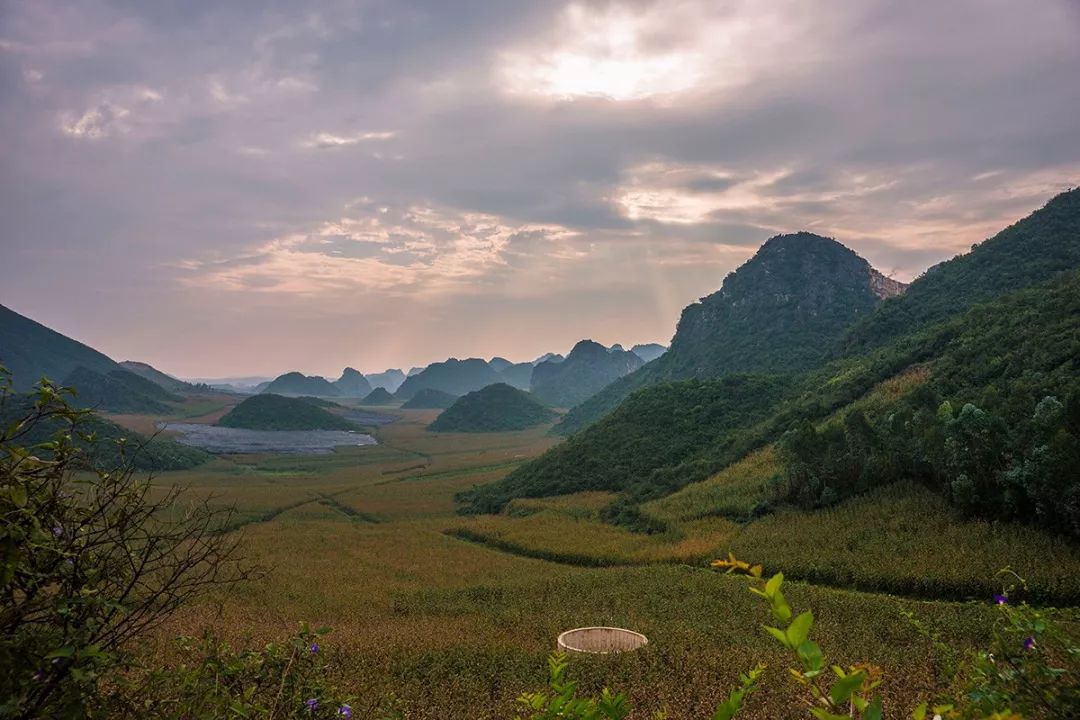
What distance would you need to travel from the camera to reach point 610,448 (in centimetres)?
4131

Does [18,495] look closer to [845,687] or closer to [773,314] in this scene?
[845,687]

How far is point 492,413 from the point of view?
108875 mm

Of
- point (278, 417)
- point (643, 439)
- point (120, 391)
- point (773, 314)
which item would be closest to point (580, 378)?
point (278, 417)

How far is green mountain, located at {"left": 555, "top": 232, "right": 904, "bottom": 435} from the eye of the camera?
69.1 metres

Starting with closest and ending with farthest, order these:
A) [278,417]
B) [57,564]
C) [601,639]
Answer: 1. [57,564]
2. [601,639]
3. [278,417]

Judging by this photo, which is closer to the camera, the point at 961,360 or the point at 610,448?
the point at 961,360

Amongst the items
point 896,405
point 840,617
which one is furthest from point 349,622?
point 896,405

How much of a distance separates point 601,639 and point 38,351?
186694 millimetres

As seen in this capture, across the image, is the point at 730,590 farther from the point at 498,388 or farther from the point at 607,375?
the point at 607,375

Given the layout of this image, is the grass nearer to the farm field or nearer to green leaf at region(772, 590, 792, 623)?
Result: the farm field

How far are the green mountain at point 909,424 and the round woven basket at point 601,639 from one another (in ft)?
39.7

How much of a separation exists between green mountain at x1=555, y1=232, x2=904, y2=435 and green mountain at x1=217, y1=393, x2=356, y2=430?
43.6m

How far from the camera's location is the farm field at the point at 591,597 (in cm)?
821

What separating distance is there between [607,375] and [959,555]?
590ft
